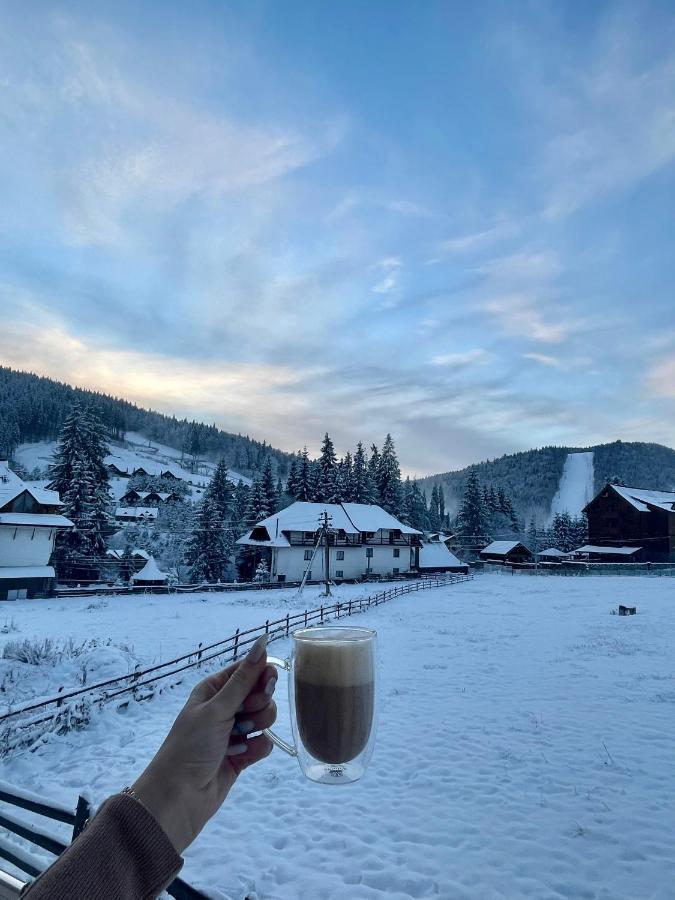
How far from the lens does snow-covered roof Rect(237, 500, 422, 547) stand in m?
45.7

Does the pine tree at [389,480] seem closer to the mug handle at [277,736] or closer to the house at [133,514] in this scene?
the house at [133,514]

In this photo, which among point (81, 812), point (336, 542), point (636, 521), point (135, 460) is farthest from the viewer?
point (135, 460)

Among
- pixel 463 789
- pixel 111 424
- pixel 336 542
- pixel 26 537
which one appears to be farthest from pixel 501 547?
pixel 111 424

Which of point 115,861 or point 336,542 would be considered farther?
point 336,542

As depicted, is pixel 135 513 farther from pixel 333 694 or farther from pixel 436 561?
pixel 333 694

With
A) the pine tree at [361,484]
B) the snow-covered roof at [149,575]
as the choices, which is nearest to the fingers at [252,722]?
the snow-covered roof at [149,575]

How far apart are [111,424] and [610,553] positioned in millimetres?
149541

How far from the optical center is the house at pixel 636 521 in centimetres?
5541

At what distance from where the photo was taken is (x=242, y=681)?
1605 millimetres

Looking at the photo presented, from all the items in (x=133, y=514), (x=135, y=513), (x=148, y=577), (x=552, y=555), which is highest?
(x=135, y=513)

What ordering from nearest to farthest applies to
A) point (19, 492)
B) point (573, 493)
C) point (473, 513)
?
point (19, 492) → point (473, 513) → point (573, 493)

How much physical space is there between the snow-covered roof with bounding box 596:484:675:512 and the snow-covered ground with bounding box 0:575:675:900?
49736mm

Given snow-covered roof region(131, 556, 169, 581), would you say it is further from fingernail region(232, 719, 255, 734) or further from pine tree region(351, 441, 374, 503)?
fingernail region(232, 719, 255, 734)

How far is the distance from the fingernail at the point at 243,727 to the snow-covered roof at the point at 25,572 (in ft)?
115
